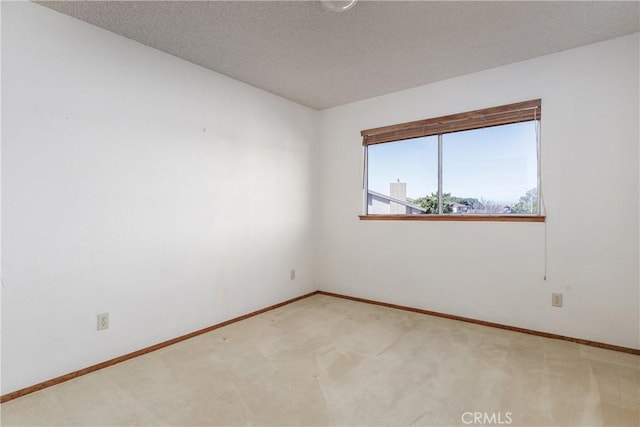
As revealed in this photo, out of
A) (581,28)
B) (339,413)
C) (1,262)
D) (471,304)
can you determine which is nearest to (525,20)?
(581,28)

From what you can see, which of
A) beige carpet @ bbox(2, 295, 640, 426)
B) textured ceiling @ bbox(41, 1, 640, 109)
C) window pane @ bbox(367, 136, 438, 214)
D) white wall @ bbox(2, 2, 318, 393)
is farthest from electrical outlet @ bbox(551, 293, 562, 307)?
white wall @ bbox(2, 2, 318, 393)

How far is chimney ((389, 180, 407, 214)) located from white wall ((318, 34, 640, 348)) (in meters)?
0.19

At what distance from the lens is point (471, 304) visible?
3.15m

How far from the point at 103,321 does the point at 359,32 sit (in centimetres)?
279

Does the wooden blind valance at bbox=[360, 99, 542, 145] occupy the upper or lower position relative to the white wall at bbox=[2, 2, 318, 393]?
upper

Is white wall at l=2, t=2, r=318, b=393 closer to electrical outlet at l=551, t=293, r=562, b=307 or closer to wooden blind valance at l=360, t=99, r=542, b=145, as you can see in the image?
wooden blind valance at l=360, t=99, r=542, b=145

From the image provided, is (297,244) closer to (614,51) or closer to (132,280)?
(132,280)

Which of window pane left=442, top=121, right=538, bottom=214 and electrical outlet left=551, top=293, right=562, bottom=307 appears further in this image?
window pane left=442, top=121, right=538, bottom=214

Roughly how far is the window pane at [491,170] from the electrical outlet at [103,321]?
10.3ft

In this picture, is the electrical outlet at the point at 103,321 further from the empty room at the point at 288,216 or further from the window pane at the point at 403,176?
the window pane at the point at 403,176

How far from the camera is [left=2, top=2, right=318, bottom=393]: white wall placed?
6.48ft

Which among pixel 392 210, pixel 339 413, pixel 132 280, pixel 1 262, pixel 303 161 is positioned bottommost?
pixel 339 413

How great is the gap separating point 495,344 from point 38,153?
353 cm

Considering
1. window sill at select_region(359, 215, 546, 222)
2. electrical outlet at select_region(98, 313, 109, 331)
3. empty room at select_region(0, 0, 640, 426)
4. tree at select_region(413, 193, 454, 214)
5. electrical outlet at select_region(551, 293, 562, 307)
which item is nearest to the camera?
empty room at select_region(0, 0, 640, 426)
